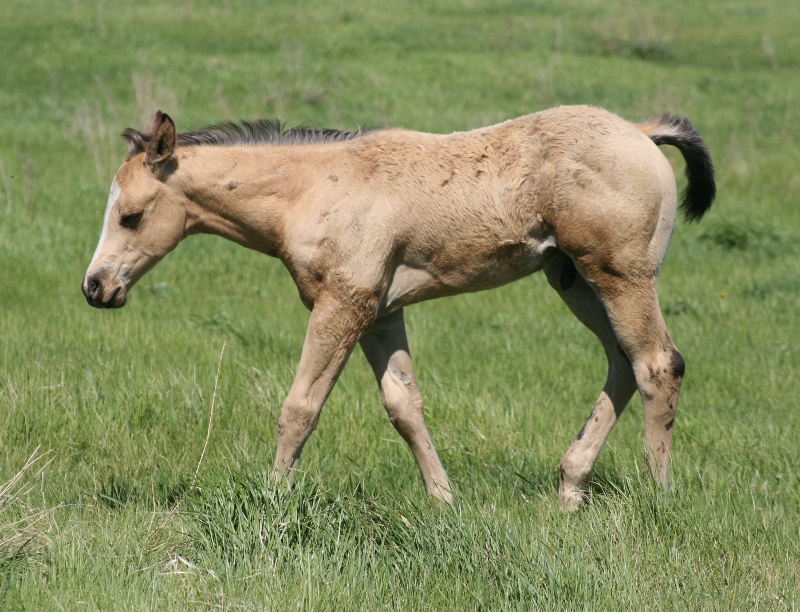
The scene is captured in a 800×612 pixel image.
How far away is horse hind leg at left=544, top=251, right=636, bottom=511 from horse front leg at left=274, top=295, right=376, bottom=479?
1.03 m

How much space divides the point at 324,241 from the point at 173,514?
4.52ft

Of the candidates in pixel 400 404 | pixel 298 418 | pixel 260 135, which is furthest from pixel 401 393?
pixel 260 135

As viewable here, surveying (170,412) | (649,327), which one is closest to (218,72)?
(170,412)

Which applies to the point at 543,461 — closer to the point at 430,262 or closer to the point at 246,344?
the point at 430,262

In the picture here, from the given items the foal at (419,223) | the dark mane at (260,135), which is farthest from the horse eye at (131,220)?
the dark mane at (260,135)

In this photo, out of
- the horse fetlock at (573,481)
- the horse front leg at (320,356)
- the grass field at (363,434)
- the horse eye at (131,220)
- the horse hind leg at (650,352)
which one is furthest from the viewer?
the horse fetlock at (573,481)

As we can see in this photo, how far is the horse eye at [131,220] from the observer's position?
4.64 meters

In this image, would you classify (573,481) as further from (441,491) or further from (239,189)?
(239,189)

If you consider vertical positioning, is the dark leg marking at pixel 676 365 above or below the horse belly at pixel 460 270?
below

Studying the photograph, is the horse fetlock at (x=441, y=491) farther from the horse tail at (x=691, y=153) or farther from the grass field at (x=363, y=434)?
the horse tail at (x=691, y=153)

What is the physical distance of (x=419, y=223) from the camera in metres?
4.54

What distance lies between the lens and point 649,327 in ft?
15.0

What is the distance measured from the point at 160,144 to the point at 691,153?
262cm

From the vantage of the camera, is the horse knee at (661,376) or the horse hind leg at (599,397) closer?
the horse knee at (661,376)
